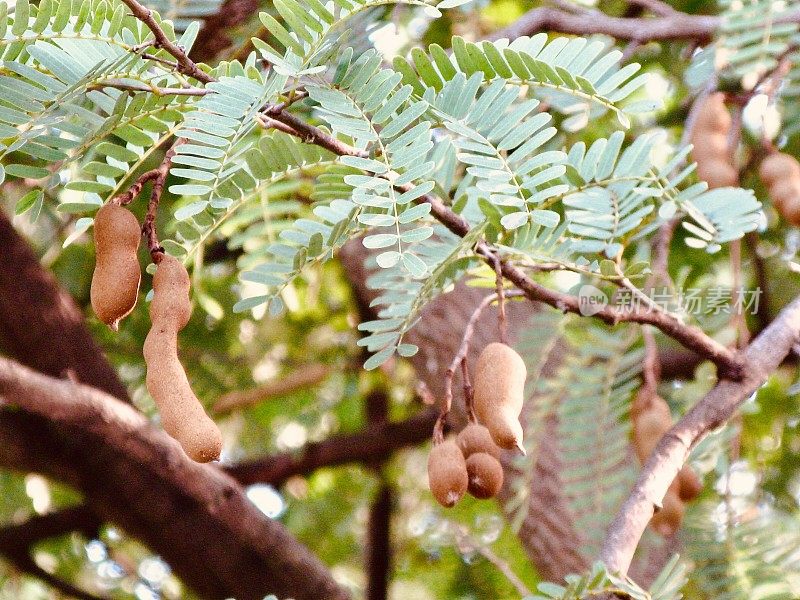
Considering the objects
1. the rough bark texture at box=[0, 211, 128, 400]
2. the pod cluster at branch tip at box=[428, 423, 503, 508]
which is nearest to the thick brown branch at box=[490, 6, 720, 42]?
the rough bark texture at box=[0, 211, 128, 400]

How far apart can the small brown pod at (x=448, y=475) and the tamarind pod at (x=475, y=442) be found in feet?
0.11

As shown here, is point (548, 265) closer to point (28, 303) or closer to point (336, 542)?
point (28, 303)

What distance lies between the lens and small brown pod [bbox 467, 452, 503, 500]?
2.14ft

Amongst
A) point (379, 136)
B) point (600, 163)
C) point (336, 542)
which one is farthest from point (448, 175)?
point (336, 542)

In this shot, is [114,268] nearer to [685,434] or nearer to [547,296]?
[547,296]

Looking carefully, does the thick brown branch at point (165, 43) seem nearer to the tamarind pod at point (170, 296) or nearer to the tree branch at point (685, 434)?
the tamarind pod at point (170, 296)

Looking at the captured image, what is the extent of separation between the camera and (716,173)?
1038mm

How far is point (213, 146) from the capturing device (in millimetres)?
577

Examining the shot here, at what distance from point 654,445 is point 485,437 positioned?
11.5 inches

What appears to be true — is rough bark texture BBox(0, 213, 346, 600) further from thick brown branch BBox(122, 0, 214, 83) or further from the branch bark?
thick brown branch BBox(122, 0, 214, 83)

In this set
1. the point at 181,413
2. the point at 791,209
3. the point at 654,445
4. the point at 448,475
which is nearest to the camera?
the point at 181,413

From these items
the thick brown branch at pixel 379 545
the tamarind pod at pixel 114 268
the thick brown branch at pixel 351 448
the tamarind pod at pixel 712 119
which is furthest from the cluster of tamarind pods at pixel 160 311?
the thick brown branch at pixel 379 545

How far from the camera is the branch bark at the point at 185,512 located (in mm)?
1168

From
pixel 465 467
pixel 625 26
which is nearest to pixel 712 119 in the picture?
pixel 625 26
